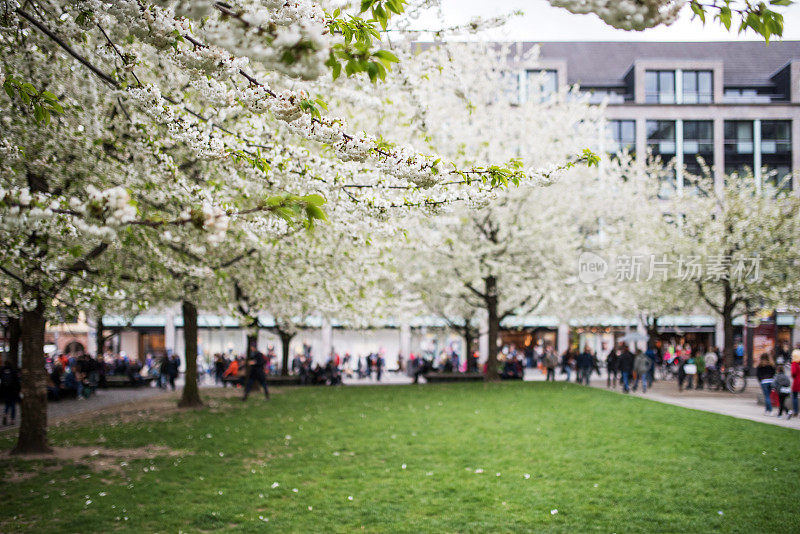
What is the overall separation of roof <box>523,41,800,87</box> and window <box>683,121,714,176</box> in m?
4.61

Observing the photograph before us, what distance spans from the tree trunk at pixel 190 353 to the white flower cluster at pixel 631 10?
15.4 m

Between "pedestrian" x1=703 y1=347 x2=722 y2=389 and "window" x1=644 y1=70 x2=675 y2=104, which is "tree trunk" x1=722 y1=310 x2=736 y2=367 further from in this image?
"window" x1=644 y1=70 x2=675 y2=104

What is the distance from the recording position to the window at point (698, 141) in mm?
44406

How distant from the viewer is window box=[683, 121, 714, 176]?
146ft

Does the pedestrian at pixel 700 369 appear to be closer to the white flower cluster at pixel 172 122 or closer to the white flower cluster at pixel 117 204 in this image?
the white flower cluster at pixel 172 122

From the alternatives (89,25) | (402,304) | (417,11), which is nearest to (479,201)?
(89,25)

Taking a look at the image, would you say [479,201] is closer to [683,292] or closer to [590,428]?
[590,428]

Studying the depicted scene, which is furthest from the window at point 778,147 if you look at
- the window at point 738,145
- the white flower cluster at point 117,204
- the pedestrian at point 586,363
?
the white flower cluster at point 117,204

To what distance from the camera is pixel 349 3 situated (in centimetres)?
751

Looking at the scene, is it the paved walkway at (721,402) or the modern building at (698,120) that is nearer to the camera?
the paved walkway at (721,402)

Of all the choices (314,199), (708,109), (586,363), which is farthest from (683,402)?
(708,109)

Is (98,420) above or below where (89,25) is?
below

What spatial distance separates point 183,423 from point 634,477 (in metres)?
10.2

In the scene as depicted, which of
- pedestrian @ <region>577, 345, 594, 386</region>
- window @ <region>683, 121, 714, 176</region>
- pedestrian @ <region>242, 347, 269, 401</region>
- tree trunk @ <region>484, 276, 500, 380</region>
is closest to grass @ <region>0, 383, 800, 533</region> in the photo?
pedestrian @ <region>242, 347, 269, 401</region>
